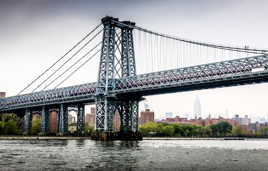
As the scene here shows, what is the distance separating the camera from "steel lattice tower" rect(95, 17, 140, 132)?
91.6 m

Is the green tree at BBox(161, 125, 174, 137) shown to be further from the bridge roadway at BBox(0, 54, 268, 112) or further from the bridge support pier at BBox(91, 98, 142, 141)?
the bridge support pier at BBox(91, 98, 142, 141)

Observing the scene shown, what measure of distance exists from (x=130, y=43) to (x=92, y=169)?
76.7 metres

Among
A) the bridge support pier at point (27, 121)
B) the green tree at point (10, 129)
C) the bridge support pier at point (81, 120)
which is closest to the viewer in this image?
the green tree at point (10, 129)

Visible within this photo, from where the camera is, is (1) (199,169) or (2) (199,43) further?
(2) (199,43)

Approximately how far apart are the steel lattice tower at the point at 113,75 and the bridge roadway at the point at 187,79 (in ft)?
10.1

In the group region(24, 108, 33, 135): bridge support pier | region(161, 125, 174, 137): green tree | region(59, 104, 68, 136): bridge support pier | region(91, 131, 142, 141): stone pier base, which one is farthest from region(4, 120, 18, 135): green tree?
region(161, 125, 174, 137): green tree

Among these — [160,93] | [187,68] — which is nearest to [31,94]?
[160,93]

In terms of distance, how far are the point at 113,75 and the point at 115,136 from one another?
15969mm

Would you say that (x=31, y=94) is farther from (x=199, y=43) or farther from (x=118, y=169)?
(x=118, y=169)

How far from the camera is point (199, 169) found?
1067 inches

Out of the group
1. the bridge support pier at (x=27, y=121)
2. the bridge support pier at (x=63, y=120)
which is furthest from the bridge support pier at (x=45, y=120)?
the bridge support pier at (x=63, y=120)

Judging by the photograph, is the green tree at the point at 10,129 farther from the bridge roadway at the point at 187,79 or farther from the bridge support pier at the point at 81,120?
the bridge support pier at the point at 81,120

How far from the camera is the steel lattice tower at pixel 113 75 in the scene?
301ft

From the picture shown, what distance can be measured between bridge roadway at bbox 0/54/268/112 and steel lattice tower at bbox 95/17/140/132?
3.06 m
